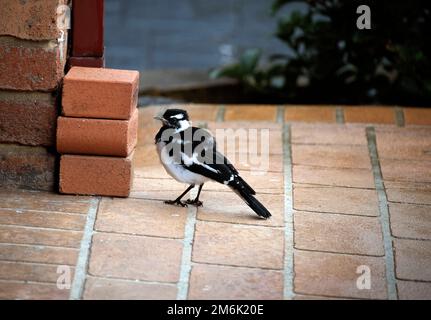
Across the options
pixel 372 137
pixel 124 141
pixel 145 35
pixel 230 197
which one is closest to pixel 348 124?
pixel 372 137

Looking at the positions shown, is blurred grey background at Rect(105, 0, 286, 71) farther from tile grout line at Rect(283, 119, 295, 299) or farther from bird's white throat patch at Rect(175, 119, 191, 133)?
bird's white throat patch at Rect(175, 119, 191, 133)

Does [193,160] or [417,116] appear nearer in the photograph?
[193,160]

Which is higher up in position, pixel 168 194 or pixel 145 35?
pixel 168 194

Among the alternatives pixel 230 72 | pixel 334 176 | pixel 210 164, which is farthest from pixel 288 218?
pixel 230 72

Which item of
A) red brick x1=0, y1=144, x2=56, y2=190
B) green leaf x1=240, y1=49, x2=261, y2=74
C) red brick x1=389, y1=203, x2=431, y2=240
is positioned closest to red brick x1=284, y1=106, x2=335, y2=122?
green leaf x1=240, y1=49, x2=261, y2=74

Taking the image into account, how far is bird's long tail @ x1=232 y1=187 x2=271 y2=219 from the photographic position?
164 inches

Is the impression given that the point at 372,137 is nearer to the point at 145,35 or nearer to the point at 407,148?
the point at 407,148

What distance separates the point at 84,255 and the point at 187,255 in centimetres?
44

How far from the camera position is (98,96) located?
4.25 metres

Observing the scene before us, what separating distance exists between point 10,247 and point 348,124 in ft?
8.76

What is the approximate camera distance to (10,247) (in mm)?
3732

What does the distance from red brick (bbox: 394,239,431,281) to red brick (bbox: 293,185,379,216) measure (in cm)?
36

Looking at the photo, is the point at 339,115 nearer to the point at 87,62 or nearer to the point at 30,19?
the point at 87,62
